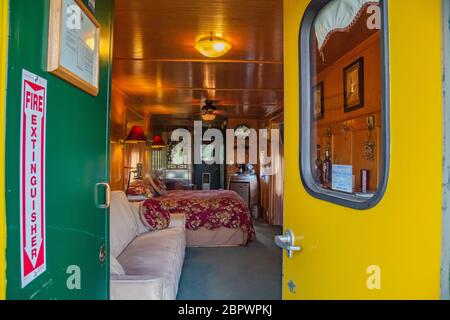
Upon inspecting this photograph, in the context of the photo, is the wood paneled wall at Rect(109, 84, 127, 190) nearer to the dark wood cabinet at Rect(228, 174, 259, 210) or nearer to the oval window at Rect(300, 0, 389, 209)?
the dark wood cabinet at Rect(228, 174, 259, 210)

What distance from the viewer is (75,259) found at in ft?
3.28

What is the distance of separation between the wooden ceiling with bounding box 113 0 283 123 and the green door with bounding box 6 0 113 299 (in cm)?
102

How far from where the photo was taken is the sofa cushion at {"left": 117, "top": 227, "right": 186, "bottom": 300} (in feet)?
7.22

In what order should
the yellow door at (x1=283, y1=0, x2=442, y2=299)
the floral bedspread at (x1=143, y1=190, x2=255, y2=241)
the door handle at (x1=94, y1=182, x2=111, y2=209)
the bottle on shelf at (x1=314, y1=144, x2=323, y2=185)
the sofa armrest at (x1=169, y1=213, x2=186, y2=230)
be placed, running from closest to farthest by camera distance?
the yellow door at (x1=283, y1=0, x2=442, y2=299) < the bottle on shelf at (x1=314, y1=144, x2=323, y2=185) < the door handle at (x1=94, y1=182, x2=111, y2=209) < the sofa armrest at (x1=169, y1=213, x2=186, y2=230) < the floral bedspread at (x1=143, y1=190, x2=255, y2=241)

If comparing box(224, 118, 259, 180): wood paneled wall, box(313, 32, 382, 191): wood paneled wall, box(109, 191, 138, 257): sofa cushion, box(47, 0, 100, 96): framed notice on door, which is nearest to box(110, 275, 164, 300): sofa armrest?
box(109, 191, 138, 257): sofa cushion

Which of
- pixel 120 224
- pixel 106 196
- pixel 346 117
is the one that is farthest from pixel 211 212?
pixel 106 196

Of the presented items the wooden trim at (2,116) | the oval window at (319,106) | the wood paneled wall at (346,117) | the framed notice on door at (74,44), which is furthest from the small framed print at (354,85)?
the wooden trim at (2,116)

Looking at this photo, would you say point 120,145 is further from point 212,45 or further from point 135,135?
point 212,45

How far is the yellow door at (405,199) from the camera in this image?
539mm

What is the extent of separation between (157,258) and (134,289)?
71 centimetres

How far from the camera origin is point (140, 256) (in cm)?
258
